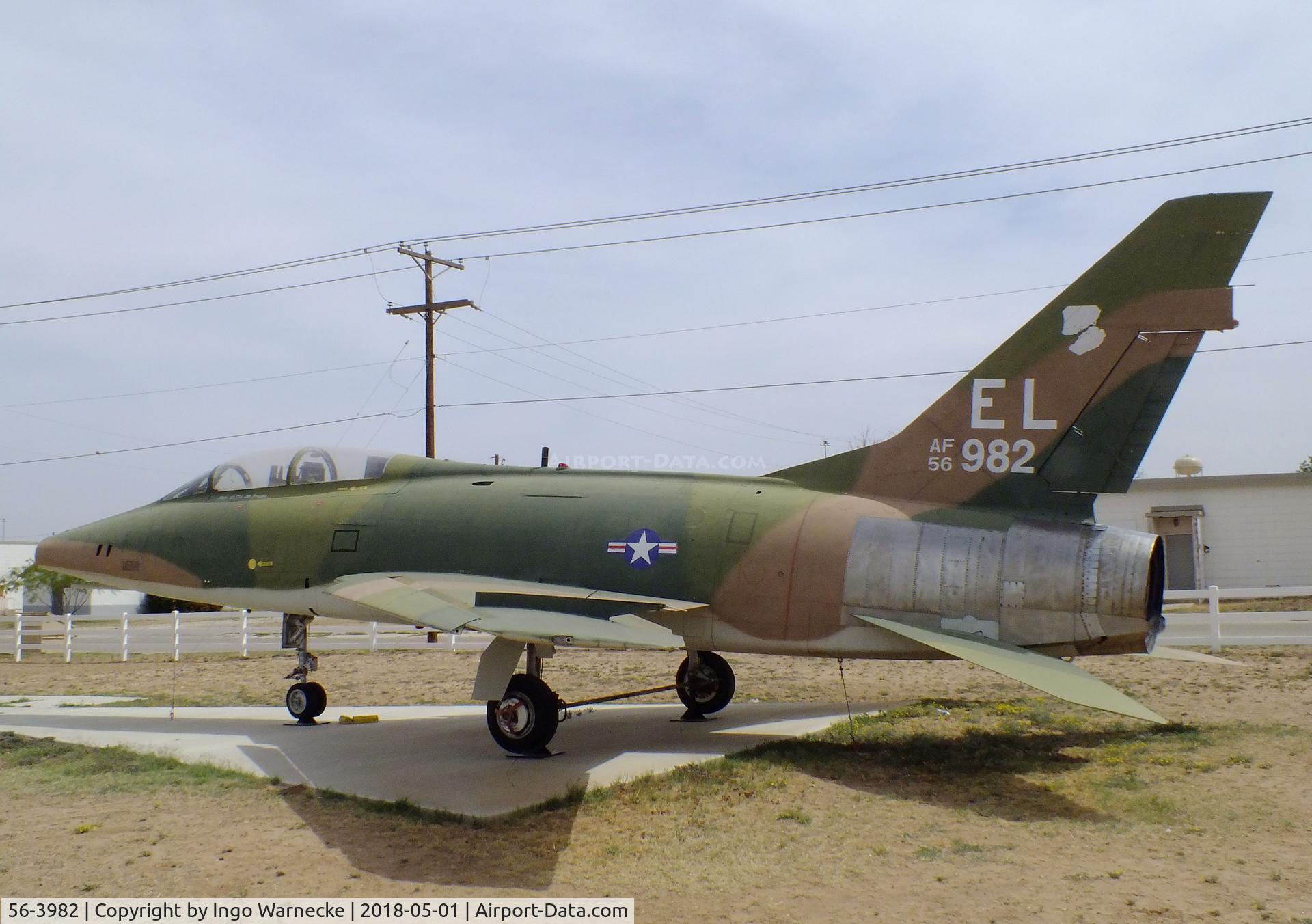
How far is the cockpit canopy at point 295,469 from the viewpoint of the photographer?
13.4 meters

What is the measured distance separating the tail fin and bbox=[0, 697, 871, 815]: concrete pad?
3947 mm

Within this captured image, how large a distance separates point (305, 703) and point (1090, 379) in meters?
10.6

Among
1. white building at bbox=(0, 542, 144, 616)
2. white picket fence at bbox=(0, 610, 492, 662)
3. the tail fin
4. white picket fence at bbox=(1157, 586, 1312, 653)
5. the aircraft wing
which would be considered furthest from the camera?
white building at bbox=(0, 542, 144, 616)

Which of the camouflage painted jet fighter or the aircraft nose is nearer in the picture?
the camouflage painted jet fighter

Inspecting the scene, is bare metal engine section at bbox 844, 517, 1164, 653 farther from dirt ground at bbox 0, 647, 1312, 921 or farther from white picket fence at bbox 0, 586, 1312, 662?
white picket fence at bbox 0, 586, 1312, 662

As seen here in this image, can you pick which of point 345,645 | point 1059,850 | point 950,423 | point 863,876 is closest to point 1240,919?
point 1059,850

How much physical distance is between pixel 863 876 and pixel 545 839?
2570mm

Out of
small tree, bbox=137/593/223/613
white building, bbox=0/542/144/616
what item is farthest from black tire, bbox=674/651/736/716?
white building, bbox=0/542/144/616

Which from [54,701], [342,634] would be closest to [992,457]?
[54,701]

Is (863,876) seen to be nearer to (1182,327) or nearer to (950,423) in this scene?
(950,423)

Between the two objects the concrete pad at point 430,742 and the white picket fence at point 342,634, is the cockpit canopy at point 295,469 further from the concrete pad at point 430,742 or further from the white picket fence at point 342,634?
the white picket fence at point 342,634

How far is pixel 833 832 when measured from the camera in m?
7.78

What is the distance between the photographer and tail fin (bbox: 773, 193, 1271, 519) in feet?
31.2

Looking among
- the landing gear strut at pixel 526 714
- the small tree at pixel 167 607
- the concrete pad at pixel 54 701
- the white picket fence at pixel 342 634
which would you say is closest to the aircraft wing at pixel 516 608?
the landing gear strut at pixel 526 714
